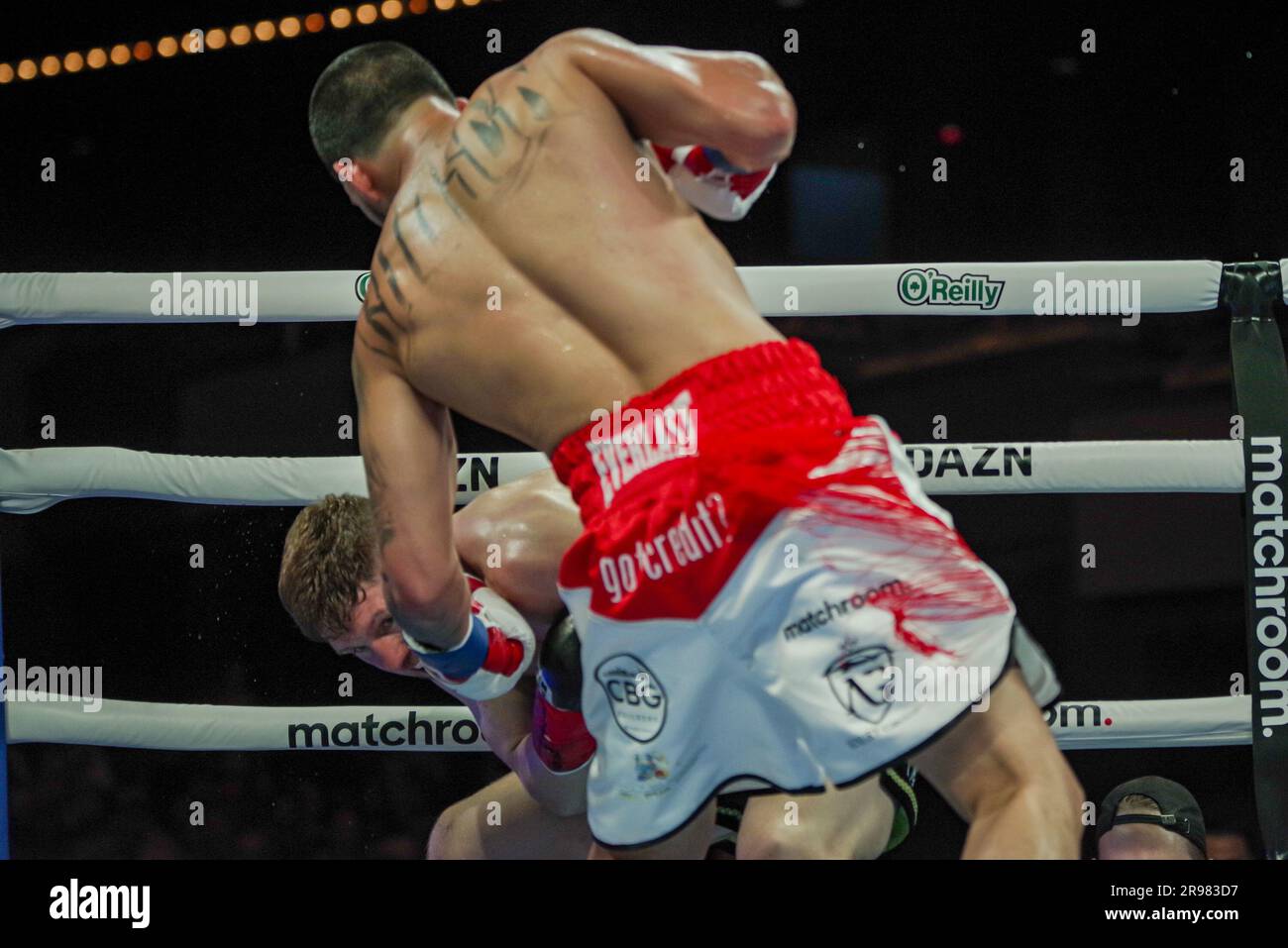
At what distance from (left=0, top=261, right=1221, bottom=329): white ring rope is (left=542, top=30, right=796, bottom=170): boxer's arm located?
2.79 ft

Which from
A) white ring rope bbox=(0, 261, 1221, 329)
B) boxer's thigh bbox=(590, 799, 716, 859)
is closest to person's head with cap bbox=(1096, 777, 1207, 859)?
boxer's thigh bbox=(590, 799, 716, 859)

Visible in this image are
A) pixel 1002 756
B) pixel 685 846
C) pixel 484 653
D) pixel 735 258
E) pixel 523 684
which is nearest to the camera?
pixel 1002 756

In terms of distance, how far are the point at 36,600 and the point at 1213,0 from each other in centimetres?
300

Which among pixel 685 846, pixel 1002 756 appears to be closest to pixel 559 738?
pixel 685 846

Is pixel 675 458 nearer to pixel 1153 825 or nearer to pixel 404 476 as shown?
pixel 404 476

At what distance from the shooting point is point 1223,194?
309cm

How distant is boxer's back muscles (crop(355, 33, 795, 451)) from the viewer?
1604 millimetres

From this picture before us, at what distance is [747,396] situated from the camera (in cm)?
156

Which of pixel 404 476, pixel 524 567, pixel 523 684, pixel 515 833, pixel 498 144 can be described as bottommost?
pixel 515 833

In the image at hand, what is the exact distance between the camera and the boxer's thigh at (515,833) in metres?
2.44

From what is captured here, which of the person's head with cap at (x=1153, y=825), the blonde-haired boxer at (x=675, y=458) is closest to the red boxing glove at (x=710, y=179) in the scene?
the blonde-haired boxer at (x=675, y=458)

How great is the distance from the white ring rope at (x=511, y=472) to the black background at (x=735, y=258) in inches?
20.7

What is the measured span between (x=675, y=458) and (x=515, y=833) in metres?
1.12
